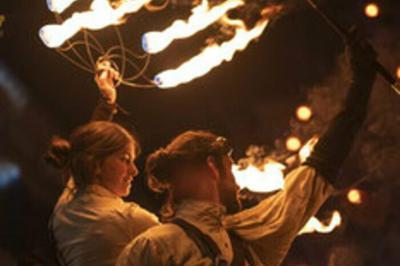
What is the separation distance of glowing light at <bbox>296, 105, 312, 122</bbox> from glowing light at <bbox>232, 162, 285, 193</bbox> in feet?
12.9

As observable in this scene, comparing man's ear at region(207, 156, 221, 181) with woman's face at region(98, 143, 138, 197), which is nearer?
man's ear at region(207, 156, 221, 181)

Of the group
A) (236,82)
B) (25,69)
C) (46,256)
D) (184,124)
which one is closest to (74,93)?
(25,69)

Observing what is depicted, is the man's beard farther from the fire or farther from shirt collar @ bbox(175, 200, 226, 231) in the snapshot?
the fire

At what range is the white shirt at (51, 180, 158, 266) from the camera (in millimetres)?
3465

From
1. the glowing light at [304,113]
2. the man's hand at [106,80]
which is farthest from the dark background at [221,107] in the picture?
the man's hand at [106,80]

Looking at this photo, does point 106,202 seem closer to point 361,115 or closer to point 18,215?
point 361,115

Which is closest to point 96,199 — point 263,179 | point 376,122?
point 263,179

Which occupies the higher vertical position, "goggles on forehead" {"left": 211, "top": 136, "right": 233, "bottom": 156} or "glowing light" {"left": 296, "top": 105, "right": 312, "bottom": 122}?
"goggles on forehead" {"left": 211, "top": 136, "right": 233, "bottom": 156}

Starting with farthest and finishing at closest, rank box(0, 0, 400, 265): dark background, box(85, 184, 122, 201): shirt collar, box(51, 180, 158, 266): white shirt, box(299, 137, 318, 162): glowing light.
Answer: box(0, 0, 400, 265): dark background < box(85, 184, 122, 201): shirt collar < box(299, 137, 318, 162): glowing light < box(51, 180, 158, 266): white shirt

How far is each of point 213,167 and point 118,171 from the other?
62 cm

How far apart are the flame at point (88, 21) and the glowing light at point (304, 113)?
17.6 ft

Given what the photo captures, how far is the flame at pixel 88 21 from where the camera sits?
4434 mm

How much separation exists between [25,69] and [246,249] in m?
6.86

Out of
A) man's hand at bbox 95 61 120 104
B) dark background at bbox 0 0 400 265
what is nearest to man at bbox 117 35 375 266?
man's hand at bbox 95 61 120 104
